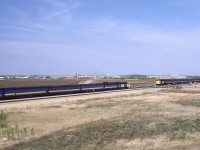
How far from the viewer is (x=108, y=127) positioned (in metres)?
15.5

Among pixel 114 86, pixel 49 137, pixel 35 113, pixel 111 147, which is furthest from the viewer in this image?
pixel 114 86

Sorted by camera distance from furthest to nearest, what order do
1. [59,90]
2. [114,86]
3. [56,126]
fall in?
1. [114,86]
2. [59,90]
3. [56,126]

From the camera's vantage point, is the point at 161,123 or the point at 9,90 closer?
the point at 161,123

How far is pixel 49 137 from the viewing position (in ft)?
45.9

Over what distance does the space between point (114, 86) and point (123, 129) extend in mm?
41682

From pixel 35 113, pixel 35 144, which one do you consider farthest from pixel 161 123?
pixel 35 113

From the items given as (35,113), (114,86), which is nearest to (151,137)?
(35,113)

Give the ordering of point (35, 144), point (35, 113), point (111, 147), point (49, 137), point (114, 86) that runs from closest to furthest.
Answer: point (111, 147) → point (35, 144) → point (49, 137) → point (35, 113) → point (114, 86)

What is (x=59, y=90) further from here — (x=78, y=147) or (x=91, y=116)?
(x=78, y=147)

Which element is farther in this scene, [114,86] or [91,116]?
[114,86]

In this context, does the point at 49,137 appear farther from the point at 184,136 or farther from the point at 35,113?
the point at 35,113

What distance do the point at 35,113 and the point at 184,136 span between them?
41.1 ft

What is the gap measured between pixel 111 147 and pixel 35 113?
477 inches

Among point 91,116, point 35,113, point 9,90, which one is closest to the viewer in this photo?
point 91,116
